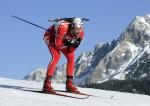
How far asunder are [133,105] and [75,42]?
3575 mm

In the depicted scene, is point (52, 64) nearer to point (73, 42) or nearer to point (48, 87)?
point (48, 87)

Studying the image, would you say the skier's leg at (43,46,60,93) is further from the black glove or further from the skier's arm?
the black glove

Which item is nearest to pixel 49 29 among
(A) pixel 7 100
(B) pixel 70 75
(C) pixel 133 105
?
(B) pixel 70 75

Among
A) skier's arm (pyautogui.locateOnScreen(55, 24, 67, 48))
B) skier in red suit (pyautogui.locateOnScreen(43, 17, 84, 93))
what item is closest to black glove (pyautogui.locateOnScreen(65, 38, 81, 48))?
skier in red suit (pyautogui.locateOnScreen(43, 17, 84, 93))

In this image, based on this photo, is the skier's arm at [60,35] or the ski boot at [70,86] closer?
the skier's arm at [60,35]

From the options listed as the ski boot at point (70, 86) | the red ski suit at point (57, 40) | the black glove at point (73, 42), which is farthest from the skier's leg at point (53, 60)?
the ski boot at point (70, 86)

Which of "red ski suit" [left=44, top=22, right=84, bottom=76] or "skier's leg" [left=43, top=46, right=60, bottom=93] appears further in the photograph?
"red ski suit" [left=44, top=22, right=84, bottom=76]

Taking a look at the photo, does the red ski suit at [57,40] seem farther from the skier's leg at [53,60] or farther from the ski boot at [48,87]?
the ski boot at [48,87]

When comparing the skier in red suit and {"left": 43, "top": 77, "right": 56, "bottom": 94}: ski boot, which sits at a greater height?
the skier in red suit

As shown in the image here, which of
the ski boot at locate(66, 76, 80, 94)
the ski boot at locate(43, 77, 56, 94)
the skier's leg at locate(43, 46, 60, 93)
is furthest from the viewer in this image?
the ski boot at locate(66, 76, 80, 94)

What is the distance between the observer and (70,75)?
15.2m

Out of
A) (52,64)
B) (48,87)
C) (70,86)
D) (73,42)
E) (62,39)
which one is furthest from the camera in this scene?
(70,86)

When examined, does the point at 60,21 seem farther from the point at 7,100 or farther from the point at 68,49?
the point at 7,100

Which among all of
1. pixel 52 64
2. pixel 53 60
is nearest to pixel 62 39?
pixel 53 60
